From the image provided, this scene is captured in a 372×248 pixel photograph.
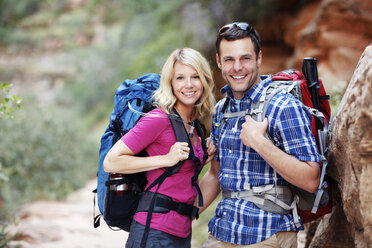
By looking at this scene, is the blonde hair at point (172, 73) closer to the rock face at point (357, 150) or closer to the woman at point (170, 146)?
the woman at point (170, 146)

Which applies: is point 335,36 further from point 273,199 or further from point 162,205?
point 162,205

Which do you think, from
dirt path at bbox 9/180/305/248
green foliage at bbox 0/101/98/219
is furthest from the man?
green foliage at bbox 0/101/98/219

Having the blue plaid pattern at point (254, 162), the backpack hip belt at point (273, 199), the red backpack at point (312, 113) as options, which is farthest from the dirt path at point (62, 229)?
the red backpack at point (312, 113)

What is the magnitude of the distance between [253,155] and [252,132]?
0.21 meters

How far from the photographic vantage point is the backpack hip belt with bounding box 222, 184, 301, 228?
2.38 metres

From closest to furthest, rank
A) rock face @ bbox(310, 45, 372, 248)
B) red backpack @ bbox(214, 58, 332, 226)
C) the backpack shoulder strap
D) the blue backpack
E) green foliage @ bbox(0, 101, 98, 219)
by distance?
rock face @ bbox(310, 45, 372, 248) → red backpack @ bbox(214, 58, 332, 226) → the blue backpack → the backpack shoulder strap → green foliage @ bbox(0, 101, 98, 219)

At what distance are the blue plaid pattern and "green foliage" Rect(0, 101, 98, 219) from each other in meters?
6.46

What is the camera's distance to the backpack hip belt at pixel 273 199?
238 centimetres

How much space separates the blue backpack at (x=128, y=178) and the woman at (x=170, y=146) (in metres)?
0.04

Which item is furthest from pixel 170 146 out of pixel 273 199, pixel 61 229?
pixel 61 229

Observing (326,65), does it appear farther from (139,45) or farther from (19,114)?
(139,45)

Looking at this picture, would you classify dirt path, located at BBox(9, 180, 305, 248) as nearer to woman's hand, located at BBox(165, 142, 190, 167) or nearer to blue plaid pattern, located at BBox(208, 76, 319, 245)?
woman's hand, located at BBox(165, 142, 190, 167)

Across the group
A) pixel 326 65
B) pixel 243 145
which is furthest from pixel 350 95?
pixel 326 65

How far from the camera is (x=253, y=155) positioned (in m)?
2.46
